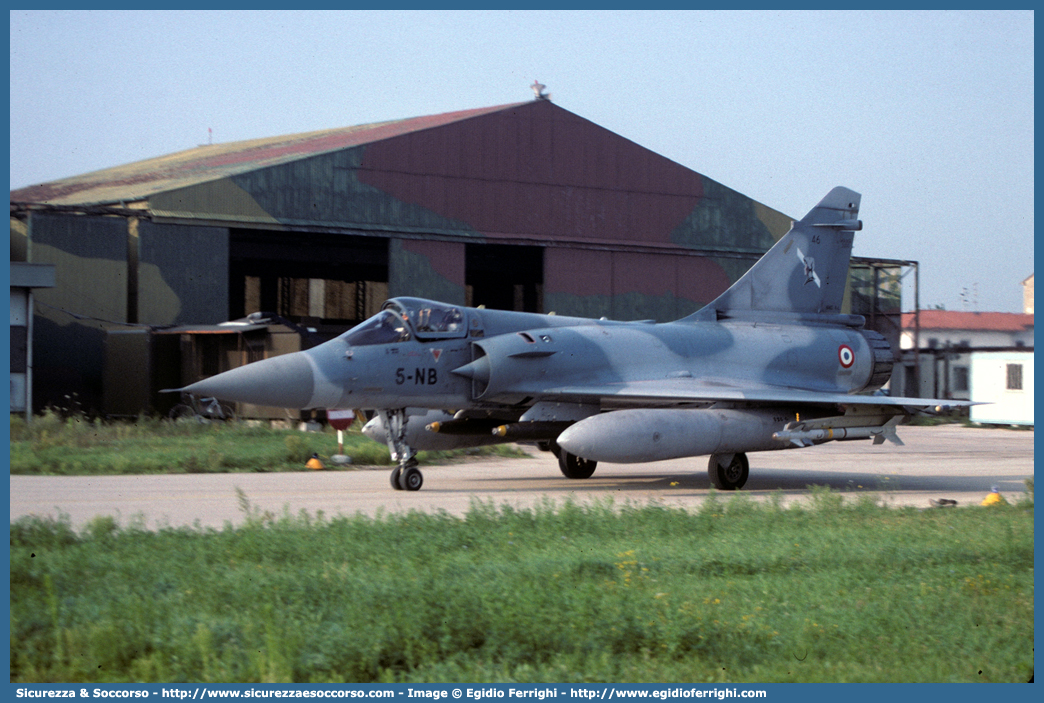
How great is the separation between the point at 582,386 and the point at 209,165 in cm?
2397

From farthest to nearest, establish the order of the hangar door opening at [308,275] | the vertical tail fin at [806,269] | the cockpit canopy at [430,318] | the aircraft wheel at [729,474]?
the hangar door opening at [308,275]
the vertical tail fin at [806,269]
the aircraft wheel at [729,474]
the cockpit canopy at [430,318]

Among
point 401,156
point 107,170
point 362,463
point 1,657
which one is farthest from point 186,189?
point 1,657

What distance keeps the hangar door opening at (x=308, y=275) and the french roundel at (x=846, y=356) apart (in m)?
13.9

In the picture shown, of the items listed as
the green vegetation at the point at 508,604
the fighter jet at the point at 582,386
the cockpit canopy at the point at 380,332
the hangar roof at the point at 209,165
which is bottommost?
the green vegetation at the point at 508,604

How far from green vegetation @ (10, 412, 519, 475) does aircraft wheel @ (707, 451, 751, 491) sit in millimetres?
6261

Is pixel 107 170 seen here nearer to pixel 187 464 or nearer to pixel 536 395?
pixel 187 464

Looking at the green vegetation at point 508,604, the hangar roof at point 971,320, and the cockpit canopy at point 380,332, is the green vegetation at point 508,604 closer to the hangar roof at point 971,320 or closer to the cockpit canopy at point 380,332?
Answer: the cockpit canopy at point 380,332

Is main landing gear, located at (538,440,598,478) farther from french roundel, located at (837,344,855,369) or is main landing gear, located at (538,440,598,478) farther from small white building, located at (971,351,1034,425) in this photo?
small white building, located at (971,351,1034,425)

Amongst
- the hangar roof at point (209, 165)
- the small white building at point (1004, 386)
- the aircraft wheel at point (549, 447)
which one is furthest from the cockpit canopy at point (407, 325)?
the small white building at point (1004, 386)

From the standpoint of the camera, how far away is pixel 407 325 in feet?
47.0

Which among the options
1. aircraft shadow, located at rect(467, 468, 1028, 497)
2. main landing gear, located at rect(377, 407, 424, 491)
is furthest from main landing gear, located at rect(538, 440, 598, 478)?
main landing gear, located at rect(377, 407, 424, 491)

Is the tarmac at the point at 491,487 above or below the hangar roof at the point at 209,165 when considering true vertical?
below

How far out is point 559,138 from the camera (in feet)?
105

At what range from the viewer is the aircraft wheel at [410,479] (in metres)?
14.1
